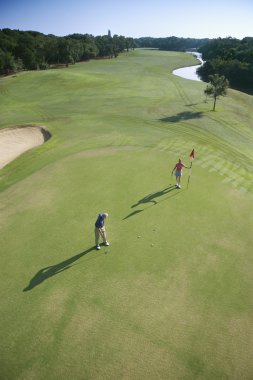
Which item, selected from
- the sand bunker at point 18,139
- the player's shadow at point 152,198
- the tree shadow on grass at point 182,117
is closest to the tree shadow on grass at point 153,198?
the player's shadow at point 152,198

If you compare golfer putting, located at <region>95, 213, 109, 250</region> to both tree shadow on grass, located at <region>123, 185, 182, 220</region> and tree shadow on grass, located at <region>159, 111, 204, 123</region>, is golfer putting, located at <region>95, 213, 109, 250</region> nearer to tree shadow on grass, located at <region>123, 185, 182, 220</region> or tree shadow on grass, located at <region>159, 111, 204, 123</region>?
tree shadow on grass, located at <region>123, 185, 182, 220</region>

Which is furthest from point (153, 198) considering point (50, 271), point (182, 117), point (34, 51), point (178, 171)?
point (34, 51)

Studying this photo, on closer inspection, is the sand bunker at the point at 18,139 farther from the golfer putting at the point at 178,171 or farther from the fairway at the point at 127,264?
the golfer putting at the point at 178,171

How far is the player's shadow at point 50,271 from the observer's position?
45.8 feet

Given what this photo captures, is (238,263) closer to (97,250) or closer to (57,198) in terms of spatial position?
(97,250)

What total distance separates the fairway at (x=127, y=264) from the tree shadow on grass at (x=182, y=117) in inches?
421

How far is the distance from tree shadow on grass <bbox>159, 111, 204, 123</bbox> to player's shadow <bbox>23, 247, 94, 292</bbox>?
3096 centimetres

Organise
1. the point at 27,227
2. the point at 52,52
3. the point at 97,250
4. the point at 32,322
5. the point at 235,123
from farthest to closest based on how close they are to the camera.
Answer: the point at 52,52, the point at 235,123, the point at 27,227, the point at 97,250, the point at 32,322

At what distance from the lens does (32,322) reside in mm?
12133

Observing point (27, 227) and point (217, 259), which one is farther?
point (27, 227)

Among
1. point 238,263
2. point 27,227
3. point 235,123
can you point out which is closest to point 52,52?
point 235,123

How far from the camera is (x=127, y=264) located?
14883 millimetres

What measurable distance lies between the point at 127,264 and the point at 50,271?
403 cm

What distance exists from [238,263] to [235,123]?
34.4 metres
